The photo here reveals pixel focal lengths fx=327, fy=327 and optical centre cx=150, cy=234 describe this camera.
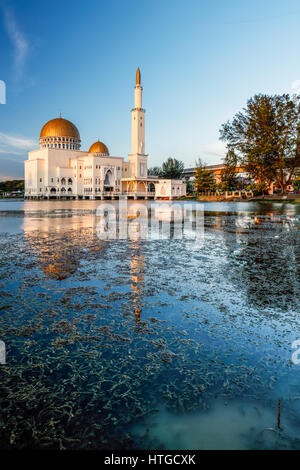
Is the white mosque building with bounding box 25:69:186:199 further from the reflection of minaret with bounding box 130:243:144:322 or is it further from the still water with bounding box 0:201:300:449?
the still water with bounding box 0:201:300:449

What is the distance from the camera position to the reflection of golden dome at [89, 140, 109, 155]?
282 ft

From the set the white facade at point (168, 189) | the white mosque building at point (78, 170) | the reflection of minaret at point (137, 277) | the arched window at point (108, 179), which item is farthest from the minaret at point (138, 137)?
the reflection of minaret at point (137, 277)

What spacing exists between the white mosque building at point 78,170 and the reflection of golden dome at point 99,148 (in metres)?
0.66

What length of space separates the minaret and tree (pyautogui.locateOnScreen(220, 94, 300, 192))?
132 feet

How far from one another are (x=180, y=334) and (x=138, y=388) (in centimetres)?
93

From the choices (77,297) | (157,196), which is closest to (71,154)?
(157,196)

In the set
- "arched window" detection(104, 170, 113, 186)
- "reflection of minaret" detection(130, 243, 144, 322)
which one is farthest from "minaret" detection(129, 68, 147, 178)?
"reflection of minaret" detection(130, 243, 144, 322)

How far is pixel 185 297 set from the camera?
13.7 ft

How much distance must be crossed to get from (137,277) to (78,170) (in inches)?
3205

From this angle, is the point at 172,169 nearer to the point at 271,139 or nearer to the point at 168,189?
the point at 168,189

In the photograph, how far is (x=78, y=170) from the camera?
271 ft

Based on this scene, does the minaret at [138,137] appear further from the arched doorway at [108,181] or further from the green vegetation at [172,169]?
the green vegetation at [172,169]

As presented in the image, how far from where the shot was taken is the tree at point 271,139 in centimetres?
3859
